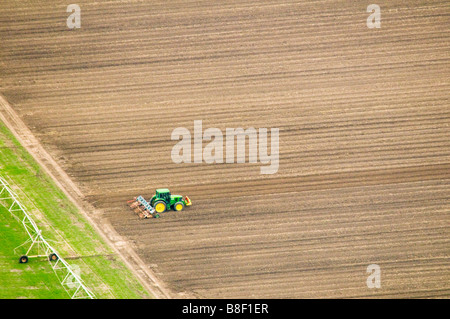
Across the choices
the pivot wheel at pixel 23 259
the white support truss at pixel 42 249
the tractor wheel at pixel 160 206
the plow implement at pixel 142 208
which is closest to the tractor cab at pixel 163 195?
the tractor wheel at pixel 160 206

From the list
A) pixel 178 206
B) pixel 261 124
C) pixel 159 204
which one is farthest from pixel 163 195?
pixel 261 124

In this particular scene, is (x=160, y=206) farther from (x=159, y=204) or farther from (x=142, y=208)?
(x=142, y=208)

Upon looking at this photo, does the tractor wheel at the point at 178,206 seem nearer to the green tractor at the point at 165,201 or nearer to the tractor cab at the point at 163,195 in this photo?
the green tractor at the point at 165,201

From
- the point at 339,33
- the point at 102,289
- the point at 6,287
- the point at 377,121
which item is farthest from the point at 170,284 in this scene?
the point at 339,33

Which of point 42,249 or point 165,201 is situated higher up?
point 165,201

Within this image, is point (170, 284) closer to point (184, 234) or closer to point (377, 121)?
point (184, 234)
